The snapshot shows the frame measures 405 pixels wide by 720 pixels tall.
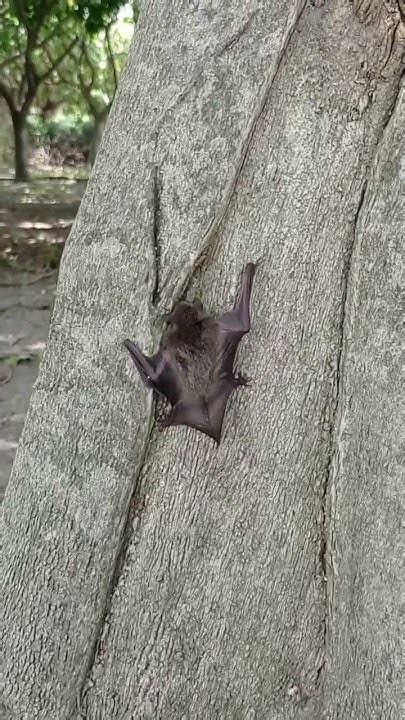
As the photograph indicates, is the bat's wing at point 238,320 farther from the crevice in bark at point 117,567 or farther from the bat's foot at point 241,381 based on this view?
the crevice in bark at point 117,567

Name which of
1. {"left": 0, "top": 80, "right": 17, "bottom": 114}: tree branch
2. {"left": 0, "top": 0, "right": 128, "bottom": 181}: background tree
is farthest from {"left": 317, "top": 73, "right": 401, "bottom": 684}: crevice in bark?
{"left": 0, "top": 80, "right": 17, "bottom": 114}: tree branch

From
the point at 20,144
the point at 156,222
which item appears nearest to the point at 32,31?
the point at 20,144

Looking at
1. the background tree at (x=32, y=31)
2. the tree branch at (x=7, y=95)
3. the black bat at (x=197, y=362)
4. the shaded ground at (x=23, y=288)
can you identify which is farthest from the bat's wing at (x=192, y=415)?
the tree branch at (x=7, y=95)

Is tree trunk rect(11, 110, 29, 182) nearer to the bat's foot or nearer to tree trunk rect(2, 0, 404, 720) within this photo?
tree trunk rect(2, 0, 404, 720)

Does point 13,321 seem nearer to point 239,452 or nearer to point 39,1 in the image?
point 239,452

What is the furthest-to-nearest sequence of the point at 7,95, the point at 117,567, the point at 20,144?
the point at 20,144, the point at 7,95, the point at 117,567

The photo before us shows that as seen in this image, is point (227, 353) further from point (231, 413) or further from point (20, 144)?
point (20, 144)
